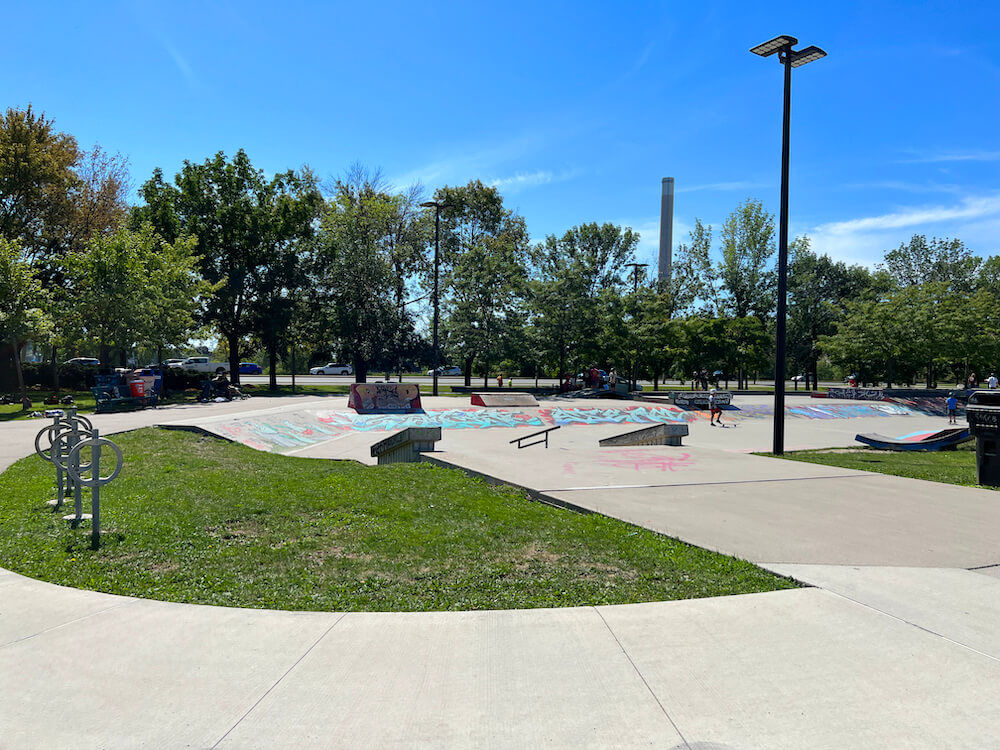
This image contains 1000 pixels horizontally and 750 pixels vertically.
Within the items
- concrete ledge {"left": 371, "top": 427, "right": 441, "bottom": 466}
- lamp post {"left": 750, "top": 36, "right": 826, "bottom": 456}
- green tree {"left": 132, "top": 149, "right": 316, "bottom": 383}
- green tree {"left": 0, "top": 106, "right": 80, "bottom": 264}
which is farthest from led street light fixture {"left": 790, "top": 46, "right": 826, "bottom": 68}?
green tree {"left": 0, "top": 106, "right": 80, "bottom": 264}

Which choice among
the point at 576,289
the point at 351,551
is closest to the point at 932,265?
the point at 576,289

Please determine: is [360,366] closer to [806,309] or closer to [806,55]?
[806,55]

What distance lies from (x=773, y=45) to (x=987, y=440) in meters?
8.73

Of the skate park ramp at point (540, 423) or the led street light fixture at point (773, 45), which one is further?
the skate park ramp at point (540, 423)

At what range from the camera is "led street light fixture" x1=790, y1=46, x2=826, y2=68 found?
480 inches

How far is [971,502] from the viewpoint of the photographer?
24.3 feet

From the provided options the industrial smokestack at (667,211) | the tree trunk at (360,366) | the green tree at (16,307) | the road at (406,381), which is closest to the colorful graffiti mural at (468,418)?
the green tree at (16,307)

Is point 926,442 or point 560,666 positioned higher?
point 560,666

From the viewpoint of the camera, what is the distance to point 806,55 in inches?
491

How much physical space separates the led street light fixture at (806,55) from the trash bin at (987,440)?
7.55 metres

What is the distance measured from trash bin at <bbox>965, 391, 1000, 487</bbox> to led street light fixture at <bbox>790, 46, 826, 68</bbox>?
7.55 m

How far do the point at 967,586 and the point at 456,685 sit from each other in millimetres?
3964

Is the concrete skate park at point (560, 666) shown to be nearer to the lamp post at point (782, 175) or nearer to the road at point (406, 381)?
the lamp post at point (782, 175)

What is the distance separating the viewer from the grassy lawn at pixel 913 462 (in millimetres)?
10102
